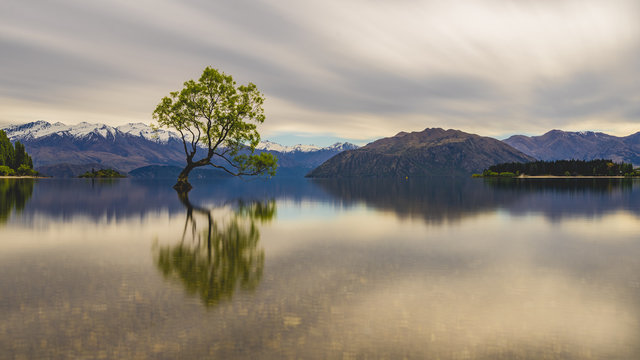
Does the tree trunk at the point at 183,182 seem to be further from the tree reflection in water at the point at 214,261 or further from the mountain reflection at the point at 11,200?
the tree reflection in water at the point at 214,261

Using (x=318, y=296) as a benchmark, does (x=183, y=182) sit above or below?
above

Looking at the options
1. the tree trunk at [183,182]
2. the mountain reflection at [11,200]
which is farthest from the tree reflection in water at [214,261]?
the tree trunk at [183,182]

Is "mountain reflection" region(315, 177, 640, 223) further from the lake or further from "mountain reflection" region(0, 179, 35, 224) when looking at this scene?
"mountain reflection" region(0, 179, 35, 224)

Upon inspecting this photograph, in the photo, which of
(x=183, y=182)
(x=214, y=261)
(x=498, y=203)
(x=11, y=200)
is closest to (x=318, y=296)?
(x=214, y=261)

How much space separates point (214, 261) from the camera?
20.1 m

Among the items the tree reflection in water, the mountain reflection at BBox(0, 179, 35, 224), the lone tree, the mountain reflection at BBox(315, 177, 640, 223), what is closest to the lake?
the tree reflection in water

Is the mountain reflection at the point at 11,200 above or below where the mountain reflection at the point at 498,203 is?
below

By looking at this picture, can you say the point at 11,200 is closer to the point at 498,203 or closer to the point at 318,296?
the point at 318,296

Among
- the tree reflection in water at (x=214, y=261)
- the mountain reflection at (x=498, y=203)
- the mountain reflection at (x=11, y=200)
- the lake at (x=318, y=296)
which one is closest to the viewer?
the lake at (x=318, y=296)

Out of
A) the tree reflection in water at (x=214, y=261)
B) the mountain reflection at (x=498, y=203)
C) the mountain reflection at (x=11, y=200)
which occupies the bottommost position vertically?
the mountain reflection at (x=11, y=200)

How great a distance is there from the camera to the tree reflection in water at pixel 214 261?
15.5m

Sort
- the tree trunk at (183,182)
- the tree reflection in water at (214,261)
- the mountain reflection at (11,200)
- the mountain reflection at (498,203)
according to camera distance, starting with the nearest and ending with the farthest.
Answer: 1. the tree reflection in water at (214,261)
2. the mountain reflection at (11,200)
3. the mountain reflection at (498,203)
4. the tree trunk at (183,182)

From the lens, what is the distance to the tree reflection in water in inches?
609

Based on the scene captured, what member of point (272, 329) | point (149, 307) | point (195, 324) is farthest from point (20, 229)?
point (272, 329)
